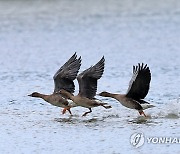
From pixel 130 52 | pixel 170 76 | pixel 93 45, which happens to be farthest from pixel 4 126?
pixel 93 45

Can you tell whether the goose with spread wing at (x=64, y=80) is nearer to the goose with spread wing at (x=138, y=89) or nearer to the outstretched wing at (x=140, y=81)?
the goose with spread wing at (x=138, y=89)

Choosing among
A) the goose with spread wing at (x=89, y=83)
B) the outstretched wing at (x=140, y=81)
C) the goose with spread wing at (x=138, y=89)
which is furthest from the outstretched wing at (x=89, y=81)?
the outstretched wing at (x=140, y=81)

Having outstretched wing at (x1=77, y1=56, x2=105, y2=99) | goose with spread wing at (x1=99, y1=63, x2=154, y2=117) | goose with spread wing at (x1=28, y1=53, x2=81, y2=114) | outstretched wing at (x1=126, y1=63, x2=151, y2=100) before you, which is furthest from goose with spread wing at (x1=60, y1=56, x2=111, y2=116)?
outstretched wing at (x1=126, y1=63, x2=151, y2=100)

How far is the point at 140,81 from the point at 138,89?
31cm

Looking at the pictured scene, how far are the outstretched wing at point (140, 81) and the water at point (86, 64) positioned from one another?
2.11ft

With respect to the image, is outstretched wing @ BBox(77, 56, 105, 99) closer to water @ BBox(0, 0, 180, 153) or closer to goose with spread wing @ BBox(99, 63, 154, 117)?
water @ BBox(0, 0, 180, 153)

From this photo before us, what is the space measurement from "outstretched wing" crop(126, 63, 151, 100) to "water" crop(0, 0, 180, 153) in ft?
2.11

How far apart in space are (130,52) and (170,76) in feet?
22.1

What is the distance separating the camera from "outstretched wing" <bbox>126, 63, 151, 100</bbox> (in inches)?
670

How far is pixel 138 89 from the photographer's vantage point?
1734cm

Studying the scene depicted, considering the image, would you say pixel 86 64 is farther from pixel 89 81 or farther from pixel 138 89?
pixel 138 89

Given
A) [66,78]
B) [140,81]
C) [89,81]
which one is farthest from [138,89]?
[66,78]

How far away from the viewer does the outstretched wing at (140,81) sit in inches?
670

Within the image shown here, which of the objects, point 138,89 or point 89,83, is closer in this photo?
point 138,89
